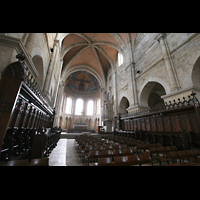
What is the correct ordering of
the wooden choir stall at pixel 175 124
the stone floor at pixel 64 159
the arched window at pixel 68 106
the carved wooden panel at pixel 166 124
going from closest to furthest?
the stone floor at pixel 64 159 < the wooden choir stall at pixel 175 124 < the carved wooden panel at pixel 166 124 < the arched window at pixel 68 106

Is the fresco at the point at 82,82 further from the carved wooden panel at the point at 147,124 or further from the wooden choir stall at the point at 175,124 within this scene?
the carved wooden panel at the point at 147,124

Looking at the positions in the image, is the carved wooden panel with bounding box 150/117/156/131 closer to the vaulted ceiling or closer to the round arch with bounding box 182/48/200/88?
the round arch with bounding box 182/48/200/88

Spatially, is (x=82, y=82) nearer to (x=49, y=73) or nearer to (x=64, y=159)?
(x=49, y=73)

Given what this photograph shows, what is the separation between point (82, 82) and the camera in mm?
25469

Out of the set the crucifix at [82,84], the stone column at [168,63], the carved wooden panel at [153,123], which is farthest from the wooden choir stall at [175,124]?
the crucifix at [82,84]

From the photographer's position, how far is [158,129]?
6.49 meters

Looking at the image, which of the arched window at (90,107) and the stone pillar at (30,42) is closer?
the stone pillar at (30,42)

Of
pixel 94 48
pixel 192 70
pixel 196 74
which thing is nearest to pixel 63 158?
pixel 192 70

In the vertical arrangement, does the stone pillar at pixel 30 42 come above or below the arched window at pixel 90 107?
below

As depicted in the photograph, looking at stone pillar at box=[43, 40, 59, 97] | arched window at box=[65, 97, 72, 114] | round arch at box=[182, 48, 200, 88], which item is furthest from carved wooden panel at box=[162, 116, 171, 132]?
arched window at box=[65, 97, 72, 114]

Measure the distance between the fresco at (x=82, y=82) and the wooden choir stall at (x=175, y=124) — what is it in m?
19.1

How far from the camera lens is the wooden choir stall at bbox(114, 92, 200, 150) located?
4.38 m

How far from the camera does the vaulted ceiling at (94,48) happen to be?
45.2ft
